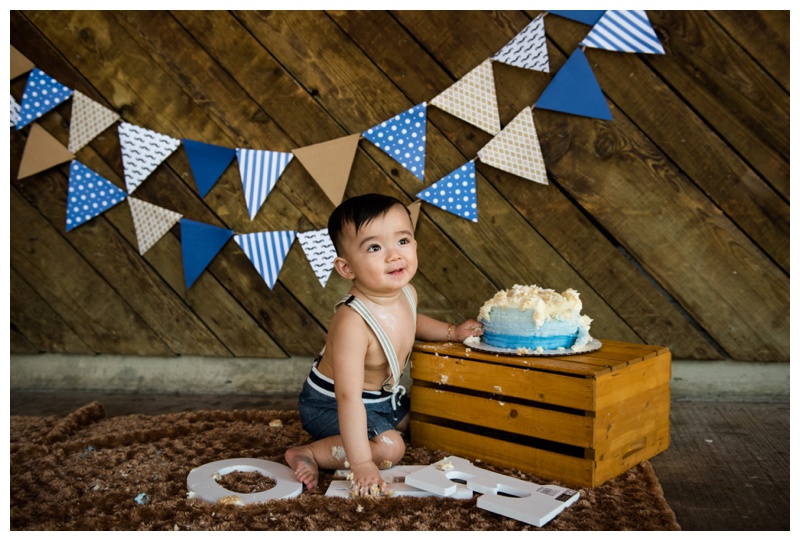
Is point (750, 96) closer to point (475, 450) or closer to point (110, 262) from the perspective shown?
point (475, 450)

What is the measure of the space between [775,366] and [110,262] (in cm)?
275

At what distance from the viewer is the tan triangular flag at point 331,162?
2.98m

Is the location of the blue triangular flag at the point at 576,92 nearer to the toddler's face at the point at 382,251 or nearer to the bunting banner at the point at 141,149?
the toddler's face at the point at 382,251

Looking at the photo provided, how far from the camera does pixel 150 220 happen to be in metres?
3.16

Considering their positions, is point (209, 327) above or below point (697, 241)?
below

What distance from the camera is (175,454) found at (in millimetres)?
2254

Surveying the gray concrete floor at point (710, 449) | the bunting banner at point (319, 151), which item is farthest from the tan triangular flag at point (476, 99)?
the gray concrete floor at point (710, 449)

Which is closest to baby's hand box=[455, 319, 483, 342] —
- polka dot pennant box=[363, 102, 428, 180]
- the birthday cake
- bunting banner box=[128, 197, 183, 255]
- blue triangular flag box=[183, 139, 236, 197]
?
the birthday cake

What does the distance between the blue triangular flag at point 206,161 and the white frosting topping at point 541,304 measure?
56.0 inches

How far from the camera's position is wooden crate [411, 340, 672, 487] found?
1.93 metres

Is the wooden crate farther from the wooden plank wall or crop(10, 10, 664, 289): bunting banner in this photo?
crop(10, 10, 664, 289): bunting banner

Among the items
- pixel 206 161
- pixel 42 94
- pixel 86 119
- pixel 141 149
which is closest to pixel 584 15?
pixel 206 161

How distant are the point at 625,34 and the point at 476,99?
1.92 feet

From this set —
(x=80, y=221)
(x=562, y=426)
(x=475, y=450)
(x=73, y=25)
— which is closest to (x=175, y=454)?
(x=475, y=450)
